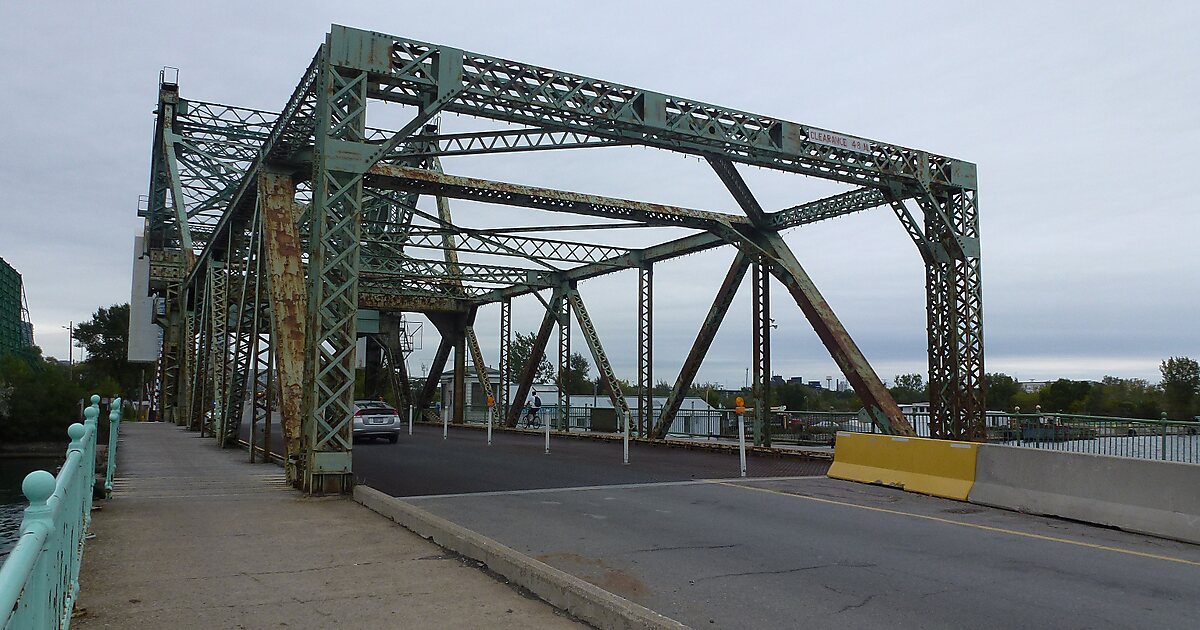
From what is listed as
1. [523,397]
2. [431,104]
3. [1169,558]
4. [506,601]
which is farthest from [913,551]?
[523,397]

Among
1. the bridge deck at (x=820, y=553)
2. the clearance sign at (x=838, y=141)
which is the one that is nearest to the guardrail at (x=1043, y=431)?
the clearance sign at (x=838, y=141)

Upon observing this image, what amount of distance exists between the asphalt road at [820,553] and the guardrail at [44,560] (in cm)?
354

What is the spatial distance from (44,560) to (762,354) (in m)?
19.1

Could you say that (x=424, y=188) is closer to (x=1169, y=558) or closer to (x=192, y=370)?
(x=1169, y=558)

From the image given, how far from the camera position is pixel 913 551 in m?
7.94

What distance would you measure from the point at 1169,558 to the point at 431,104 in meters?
10.8

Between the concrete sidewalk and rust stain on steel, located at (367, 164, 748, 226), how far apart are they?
9309mm

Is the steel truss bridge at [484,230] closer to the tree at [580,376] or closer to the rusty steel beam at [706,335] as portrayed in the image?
the rusty steel beam at [706,335]

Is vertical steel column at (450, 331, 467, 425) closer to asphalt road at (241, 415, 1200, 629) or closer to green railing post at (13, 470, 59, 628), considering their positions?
asphalt road at (241, 415, 1200, 629)

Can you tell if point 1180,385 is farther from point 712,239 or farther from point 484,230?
point 484,230

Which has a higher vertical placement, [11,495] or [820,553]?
[820,553]

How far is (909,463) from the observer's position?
509 inches

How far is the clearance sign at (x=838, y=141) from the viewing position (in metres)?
16.9

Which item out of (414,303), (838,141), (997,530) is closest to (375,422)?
(414,303)
